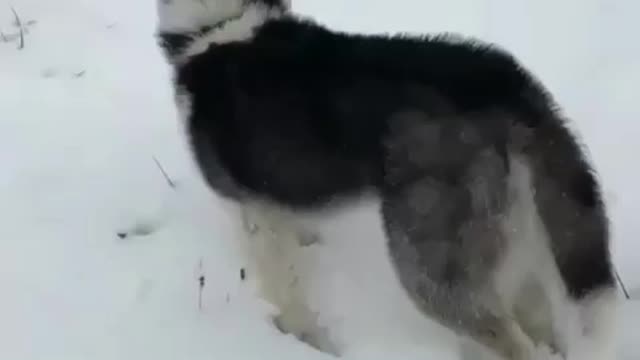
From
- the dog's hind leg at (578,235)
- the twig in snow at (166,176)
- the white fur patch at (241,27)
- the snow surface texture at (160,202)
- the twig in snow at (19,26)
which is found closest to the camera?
the dog's hind leg at (578,235)

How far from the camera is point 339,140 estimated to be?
3.05 metres

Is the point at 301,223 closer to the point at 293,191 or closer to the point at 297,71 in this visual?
the point at 293,191

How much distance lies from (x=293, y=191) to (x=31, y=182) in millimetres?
1478

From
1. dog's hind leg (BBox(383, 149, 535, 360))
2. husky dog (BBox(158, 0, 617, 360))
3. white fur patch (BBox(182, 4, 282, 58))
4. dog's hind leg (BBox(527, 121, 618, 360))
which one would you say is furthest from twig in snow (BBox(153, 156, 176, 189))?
dog's hind leg (BBox(527, 121, 618, 360))

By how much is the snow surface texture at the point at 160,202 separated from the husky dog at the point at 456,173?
0.84ft

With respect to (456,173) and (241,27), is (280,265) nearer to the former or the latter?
(241,27)

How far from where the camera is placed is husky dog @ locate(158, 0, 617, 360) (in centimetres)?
281

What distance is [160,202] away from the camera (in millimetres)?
4129

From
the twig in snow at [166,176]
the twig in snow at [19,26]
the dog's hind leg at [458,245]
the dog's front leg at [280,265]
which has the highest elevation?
the dog's hind leg at [458,245]

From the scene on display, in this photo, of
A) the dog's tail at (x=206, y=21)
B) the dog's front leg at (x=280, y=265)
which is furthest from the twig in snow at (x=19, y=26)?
the dog's front leg at (x=280, y=265)

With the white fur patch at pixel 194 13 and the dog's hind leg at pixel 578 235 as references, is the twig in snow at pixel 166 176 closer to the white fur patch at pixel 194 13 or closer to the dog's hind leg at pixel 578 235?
the white fur patch at pixel 194 13

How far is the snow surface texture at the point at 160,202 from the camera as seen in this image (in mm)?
3350

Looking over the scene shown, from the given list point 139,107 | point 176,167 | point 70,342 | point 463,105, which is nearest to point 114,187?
point 176,167

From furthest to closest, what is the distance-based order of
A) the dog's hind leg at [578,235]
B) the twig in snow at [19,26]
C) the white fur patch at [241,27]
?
1. the twig in snow at [19,26]
2. the white fur patch at [241,27]
3. the dog's hind leg at [578,235]
